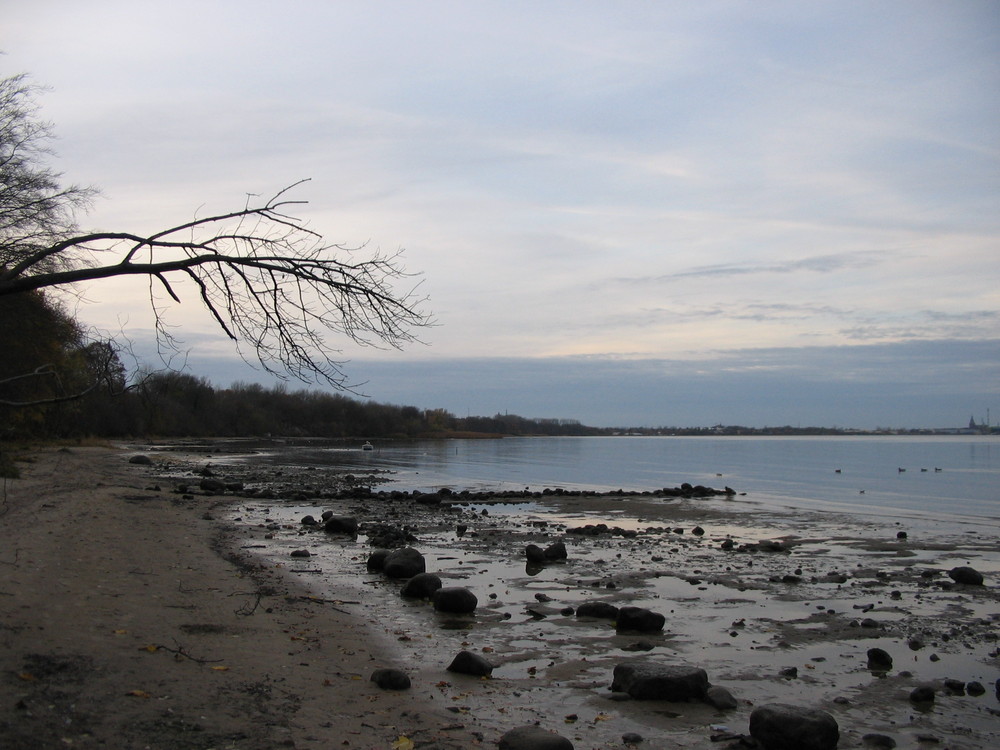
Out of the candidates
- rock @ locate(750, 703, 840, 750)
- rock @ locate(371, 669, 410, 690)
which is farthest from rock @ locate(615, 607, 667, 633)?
rock @ locate(371, 669, 410, 690)

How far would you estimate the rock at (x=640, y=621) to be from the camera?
39.8ft

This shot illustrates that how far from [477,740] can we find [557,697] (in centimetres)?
187

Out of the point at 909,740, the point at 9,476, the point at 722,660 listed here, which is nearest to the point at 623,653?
the point at 722,660

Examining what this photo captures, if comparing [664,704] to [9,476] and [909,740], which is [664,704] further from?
[9,476]

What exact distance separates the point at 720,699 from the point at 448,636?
4372 millimetres

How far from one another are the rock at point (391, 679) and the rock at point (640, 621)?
4.55 meters

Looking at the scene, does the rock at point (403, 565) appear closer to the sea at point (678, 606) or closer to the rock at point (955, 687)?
the sea at point (678, 606)

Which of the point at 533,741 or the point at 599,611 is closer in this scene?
the point at 533,741

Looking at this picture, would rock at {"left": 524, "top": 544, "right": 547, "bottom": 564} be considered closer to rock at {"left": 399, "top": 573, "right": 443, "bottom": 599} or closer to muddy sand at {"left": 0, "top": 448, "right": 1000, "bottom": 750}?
muddy sand at {"left": 0, "top": 448, "right": 1000, "bottom": 750}

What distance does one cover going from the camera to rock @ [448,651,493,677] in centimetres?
956

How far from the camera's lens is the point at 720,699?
885cm

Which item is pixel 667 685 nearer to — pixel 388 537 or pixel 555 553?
pixel 555 553

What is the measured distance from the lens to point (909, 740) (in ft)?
26.6

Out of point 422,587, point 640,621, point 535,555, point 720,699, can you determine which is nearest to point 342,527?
point 535,555
